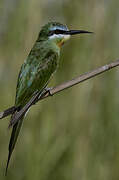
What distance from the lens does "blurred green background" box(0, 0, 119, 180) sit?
9.70 ft

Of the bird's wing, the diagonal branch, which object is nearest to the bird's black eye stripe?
the bird's wing

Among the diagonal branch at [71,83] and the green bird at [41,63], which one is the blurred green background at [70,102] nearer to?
the green bird at [41,63]

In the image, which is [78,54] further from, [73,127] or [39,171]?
[39,171]

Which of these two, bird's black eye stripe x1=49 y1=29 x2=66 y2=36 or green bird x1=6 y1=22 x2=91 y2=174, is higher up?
bird's black eye stripe x1=49 y1=29 x2=66 y2=36

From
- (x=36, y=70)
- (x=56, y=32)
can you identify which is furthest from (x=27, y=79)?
(x=56, y=32)

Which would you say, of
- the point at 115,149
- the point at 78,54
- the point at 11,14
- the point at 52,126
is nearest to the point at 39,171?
the point at 52,126

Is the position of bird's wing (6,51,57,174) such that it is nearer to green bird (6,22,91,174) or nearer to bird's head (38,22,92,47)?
green bird (6,22,91,174)

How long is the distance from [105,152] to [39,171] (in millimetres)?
443

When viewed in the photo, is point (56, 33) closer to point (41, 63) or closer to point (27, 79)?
point (41, 63)

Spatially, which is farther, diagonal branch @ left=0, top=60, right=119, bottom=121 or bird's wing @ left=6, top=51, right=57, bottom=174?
bird's wing @ left=6, top=51, right=57, bottom=174

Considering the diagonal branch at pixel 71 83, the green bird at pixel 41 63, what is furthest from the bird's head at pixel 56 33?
the diagonal branch at pixel 71 83

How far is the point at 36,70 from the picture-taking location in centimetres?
293

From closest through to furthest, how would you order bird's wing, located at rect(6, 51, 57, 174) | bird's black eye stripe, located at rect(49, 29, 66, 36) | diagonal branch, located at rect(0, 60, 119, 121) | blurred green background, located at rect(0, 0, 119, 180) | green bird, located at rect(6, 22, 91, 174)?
diagonal branch, located at rect(0, 60, 119, 121)
bird's wing, located at rect(6, 51, 57, 174)
green bird, located at rect(6, 22, 91, 174)
blurred green background, located at rect(0, 0, 119, 180)
bird's black eye stripe, located at rect(49, 29, 66, 36)

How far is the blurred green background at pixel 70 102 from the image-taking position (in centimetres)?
296
